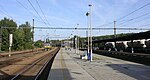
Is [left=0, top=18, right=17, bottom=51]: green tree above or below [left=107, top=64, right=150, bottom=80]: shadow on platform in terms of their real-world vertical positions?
above

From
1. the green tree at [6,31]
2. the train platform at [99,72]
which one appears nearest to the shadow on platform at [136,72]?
the train platform at [99,72]

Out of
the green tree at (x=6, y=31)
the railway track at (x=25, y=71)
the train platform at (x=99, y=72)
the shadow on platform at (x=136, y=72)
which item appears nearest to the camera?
the train platform at (x=99, y=72)

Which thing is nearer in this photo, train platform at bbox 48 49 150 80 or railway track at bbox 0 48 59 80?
train platform at bbox 48 49 150 80

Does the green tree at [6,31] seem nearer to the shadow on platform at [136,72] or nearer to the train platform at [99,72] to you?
the train platform at [99,72]

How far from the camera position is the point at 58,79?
16344 millimetres

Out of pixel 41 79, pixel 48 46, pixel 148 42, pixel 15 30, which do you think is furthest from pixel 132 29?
pixel 41 79

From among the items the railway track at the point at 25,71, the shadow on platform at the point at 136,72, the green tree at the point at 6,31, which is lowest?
the railway track at the point at 25,71

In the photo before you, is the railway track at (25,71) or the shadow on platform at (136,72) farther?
the railway track at (25,71)

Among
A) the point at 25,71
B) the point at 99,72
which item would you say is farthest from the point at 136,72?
the point at 25,71

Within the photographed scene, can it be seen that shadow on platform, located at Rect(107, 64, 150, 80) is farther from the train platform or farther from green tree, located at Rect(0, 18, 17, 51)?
green tree, located at Rect(0, 18, 17, 51)

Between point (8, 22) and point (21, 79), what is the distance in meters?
118

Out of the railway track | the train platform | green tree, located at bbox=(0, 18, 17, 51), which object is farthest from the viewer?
green tree, located at bbox=(0, 18, 17, 51)

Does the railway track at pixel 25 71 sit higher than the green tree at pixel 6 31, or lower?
lower

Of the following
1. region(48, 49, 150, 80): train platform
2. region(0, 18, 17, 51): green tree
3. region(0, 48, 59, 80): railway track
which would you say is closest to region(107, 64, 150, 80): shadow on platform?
region(48, 49, 150, 80): train platform
